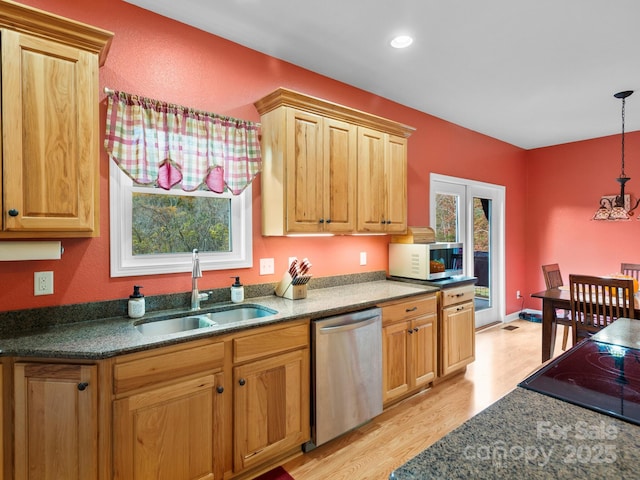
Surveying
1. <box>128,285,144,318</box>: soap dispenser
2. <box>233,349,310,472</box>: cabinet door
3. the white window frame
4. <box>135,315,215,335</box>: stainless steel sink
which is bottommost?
<box>233,349,310,472</box>: cabinet door

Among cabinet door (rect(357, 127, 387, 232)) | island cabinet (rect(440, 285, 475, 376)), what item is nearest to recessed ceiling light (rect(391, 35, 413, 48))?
cabinet door (rect(357, 127, 387, 232))

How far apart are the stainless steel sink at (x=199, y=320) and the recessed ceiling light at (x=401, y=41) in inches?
80.4

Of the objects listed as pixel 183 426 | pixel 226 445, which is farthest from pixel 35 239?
pixel 226 445

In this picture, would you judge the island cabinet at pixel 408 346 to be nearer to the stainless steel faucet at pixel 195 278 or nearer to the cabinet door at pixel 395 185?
the cabinet door at pixel 395 185

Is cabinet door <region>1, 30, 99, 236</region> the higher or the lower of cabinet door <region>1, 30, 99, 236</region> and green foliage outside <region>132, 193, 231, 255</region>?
the higher

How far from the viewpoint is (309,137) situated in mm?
2598

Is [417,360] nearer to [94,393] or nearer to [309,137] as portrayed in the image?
[309,137]

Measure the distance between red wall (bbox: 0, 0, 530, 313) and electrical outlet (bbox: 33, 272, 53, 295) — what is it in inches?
1.0

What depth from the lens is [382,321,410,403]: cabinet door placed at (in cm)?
267

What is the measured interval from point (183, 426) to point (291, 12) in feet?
7.91

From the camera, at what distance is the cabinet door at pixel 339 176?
270 cm

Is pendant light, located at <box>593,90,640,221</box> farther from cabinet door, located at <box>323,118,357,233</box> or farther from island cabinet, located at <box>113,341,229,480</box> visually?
island cabinet, located at <box>113,341,229,480</box>

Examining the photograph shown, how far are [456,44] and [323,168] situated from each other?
1290mm

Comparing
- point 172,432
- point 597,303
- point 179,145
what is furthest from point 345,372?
point 597,303
